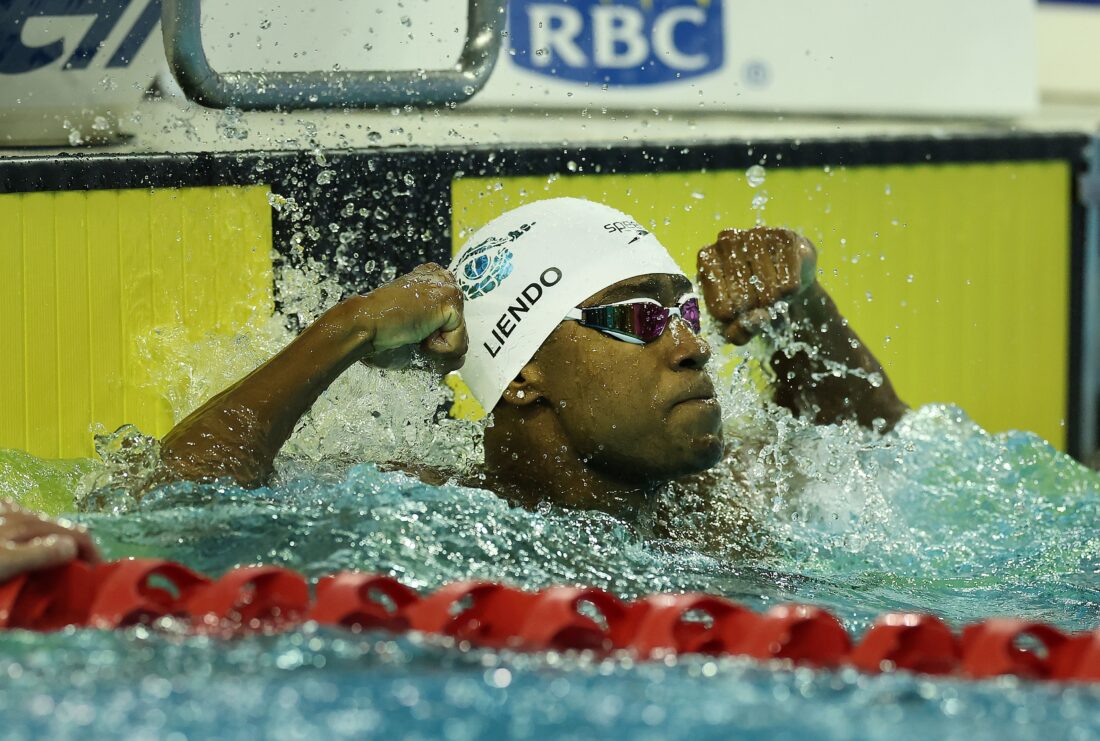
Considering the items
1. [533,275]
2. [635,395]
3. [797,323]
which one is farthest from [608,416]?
[797,323]

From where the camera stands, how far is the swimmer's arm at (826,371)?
299cm

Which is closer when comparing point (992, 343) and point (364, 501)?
point (364, 501)

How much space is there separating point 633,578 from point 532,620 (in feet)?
2.11

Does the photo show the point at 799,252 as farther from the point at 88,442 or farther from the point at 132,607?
the point at 132,607

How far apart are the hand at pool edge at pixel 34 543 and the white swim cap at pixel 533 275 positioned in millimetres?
976

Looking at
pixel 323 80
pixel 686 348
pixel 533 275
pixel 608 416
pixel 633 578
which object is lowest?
pixel 633 578

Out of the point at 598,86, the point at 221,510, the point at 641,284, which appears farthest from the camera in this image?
the point at 598,86

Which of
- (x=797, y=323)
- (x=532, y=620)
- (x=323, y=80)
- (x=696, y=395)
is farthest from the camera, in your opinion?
(x=797, y=323)

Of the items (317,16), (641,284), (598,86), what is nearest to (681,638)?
(641,284)

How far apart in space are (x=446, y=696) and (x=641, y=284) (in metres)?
1.30

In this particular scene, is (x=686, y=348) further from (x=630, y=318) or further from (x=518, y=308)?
(x=518, y=308)

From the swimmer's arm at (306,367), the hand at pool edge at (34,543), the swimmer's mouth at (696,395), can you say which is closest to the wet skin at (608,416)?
the swimmer's mouth at (696,395)

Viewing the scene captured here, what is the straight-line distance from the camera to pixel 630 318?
2508 mm

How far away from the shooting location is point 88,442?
2.87 meters
